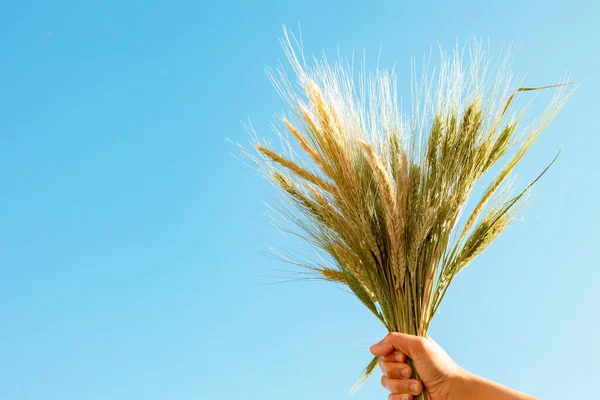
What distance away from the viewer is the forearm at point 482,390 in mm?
1938

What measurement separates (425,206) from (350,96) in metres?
→ 0.52

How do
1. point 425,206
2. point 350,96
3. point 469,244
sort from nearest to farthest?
1. point 425,206
2. point 469,244
3. point 350,96

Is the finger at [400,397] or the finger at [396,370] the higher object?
the finger at [396,370]

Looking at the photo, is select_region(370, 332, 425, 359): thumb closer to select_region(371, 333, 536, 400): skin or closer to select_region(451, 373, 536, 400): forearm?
select_region(371, 333, 536, 400): skin

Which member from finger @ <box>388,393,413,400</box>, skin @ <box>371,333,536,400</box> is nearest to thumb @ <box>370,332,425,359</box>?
skin @ <box>371,333,536,400</box>

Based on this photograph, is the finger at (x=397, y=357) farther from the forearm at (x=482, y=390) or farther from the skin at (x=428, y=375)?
the forearm at (x=482, y=390)

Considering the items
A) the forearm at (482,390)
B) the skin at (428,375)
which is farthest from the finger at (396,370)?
the forearm at (482,390)

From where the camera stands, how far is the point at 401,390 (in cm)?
194

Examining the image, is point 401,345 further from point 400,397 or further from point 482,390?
point 482,390

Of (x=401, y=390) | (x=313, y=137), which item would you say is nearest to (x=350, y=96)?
(x=313, y=137)

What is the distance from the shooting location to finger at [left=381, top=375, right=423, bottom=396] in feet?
6.26

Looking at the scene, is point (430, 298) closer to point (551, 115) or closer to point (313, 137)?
point (313, 137)

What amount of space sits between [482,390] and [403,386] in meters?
0.26

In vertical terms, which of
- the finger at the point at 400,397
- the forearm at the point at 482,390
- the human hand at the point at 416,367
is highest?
the human hand at the point at 416,367
